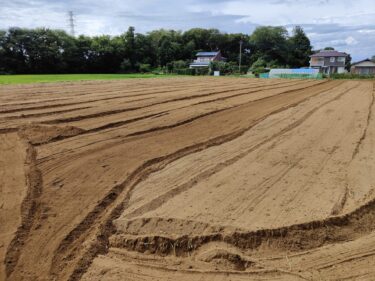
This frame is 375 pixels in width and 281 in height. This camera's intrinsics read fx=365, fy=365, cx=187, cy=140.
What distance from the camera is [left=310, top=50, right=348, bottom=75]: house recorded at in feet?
300

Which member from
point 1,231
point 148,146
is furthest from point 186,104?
point 1,231

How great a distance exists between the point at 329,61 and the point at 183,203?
95586mm

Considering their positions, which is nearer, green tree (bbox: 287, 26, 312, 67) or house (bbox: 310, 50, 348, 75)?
house (bbox: 310, 50, 348, 75)

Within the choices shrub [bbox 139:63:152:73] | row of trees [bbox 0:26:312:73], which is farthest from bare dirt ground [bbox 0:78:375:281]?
shrub [bbox 139:63:152:73]

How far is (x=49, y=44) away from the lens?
71.4 meters

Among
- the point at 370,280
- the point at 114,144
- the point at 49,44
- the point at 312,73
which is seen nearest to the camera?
A: the point at 370,280

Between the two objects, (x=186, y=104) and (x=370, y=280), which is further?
(x=186, y=104)

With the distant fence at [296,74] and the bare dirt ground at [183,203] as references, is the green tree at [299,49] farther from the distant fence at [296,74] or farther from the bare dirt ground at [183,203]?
the bare dirt ground at [183,203]

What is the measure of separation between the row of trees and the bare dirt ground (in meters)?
60.8

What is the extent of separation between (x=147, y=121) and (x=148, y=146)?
11.2 ft

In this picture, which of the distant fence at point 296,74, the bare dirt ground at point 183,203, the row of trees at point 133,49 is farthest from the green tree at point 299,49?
the bare dirt ground at point 183,203

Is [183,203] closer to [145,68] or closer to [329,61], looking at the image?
[145,68]

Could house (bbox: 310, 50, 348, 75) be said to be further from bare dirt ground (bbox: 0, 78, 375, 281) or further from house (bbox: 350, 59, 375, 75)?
bare dirt ground (bbox: 0, 78, 375, 281)

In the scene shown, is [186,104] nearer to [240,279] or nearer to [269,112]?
[269,112]
